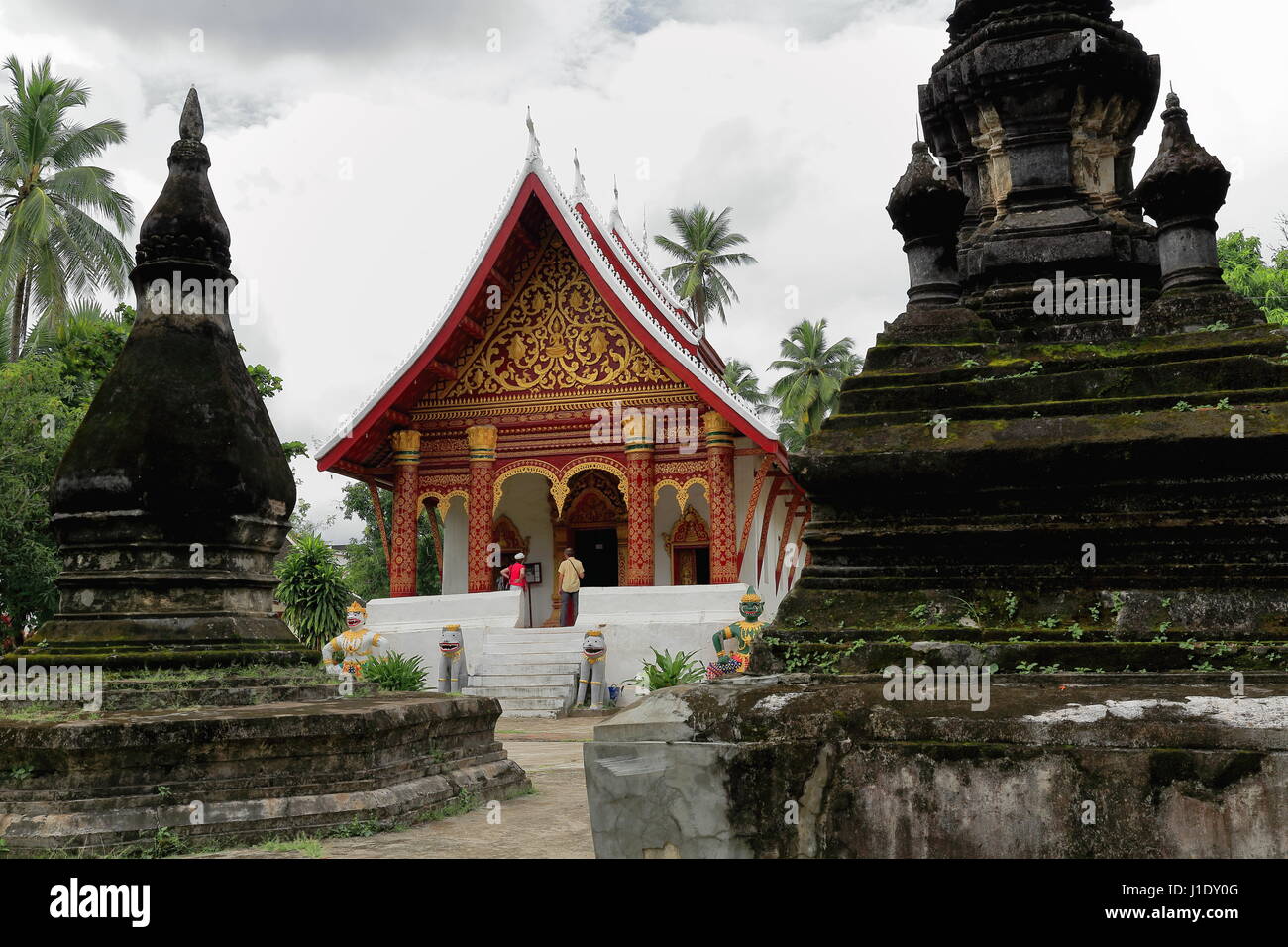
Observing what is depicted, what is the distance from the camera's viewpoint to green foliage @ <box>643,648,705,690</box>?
489 inches

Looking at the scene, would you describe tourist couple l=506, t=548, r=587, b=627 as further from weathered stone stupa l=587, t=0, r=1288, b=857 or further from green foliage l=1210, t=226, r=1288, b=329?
green foliage l=1210, t=226, r=1288, b=329

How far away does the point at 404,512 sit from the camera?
16.1 metres

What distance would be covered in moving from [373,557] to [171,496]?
86.2ft

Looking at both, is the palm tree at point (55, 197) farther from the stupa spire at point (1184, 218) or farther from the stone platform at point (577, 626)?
the stupa spire at point (1184, 218)

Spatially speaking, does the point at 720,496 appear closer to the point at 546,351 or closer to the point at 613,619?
the point at 613,619

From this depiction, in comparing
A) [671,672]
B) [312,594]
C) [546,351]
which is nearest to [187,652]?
[671,672]

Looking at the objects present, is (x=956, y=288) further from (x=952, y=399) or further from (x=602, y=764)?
(x=602, y=764)

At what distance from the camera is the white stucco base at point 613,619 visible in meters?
13.9

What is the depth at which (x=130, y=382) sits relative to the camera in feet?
17.3

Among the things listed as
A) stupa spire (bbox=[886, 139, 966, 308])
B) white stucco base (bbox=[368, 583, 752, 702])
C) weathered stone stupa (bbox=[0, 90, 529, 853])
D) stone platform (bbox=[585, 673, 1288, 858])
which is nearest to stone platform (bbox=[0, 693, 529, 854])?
weathered stone stupa (bbox=[0, 90, 529, 853])

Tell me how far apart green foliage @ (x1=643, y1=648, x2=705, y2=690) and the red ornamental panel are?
2014 mm

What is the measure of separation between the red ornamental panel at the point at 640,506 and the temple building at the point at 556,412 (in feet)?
0.07
